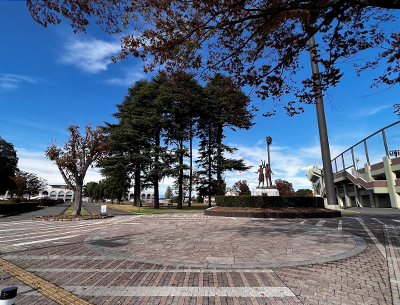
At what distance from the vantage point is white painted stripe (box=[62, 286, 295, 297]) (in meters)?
3.50

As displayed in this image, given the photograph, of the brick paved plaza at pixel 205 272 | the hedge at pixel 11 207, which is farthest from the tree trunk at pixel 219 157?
the hedge at pixel 11 207

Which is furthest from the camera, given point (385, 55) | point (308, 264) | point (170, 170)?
point (170, 170)

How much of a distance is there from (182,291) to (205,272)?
1.00 meters

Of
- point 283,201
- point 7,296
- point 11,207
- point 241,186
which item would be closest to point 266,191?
point 283,201

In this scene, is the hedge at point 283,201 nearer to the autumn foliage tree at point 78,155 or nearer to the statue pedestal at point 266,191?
the statue pedestal at point 266,191

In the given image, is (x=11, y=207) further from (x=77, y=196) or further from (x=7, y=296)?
(x=7, y=296)

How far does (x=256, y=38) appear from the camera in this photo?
6.47 m

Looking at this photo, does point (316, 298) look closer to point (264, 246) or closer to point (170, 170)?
point (264, 246)

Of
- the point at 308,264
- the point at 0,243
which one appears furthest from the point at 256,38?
the point at 0,243

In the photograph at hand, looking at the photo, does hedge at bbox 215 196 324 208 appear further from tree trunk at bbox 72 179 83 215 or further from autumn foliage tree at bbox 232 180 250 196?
autumn foliage tree at bbox 232 180 250 196

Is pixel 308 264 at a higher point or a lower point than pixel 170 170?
lower

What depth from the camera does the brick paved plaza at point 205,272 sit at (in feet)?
11.2

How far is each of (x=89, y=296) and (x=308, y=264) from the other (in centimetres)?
460

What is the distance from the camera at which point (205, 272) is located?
178 inches
